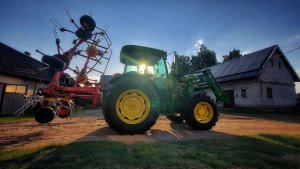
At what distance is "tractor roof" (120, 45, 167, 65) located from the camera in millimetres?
4938

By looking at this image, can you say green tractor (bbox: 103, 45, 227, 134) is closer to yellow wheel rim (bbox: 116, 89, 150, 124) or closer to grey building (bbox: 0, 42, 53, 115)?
yellow wheel rim (bbox: 116, 89, 150, 124)

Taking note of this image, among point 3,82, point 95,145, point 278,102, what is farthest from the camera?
point 278,102

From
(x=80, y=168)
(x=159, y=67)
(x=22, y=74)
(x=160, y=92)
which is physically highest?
(x=22, y=74)

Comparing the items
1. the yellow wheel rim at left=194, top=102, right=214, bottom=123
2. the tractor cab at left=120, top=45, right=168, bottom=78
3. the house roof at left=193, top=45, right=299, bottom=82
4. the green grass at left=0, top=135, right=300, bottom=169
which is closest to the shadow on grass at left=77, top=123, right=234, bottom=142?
the green grass at left=0, top=135, right=300, bottom=169

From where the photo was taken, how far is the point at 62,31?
663 cm

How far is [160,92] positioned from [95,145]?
2.40 meters

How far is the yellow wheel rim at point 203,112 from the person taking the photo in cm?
539

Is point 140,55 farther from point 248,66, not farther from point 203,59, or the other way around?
point 203,59

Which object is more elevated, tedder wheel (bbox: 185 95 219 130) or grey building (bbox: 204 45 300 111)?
grey building (bbox: 204 45 300 111)

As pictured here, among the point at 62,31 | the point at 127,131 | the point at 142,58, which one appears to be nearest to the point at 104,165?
the point at 127,131

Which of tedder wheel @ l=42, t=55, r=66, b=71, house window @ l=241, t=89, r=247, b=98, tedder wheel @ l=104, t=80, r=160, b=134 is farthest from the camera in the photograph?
house window @ l=241, t=89, r=247, b=98

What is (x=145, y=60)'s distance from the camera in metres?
5.33

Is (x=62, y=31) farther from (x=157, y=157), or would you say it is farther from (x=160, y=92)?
(x=157, y=157)

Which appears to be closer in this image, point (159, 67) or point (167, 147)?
point (167, 147)
